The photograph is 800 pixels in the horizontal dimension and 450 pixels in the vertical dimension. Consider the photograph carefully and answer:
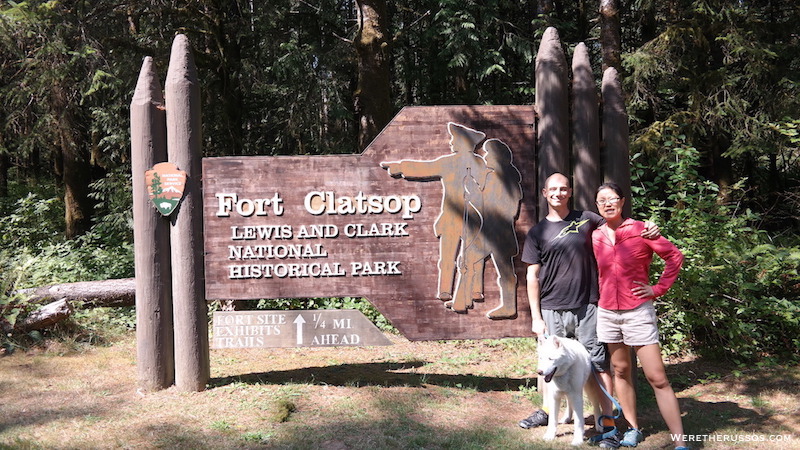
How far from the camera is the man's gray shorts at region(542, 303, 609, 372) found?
4492 millimetres

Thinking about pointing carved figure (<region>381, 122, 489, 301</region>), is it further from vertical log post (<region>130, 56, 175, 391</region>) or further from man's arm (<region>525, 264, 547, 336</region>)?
vertical log post (<region>130, 56, 175, 391</region>)

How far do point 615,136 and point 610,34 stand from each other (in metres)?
5.21

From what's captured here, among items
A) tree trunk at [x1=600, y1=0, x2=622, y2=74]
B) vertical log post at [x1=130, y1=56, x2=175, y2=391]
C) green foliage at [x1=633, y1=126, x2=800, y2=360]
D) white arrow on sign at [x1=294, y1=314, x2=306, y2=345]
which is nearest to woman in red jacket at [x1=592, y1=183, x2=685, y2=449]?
green foliage at [x1=633, y1=126, x2=800, y2=360]

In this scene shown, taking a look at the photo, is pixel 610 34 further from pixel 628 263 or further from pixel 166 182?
pixel 166 182

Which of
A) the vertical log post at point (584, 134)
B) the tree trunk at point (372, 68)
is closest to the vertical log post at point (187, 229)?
the vertical log post at point (584, 134)

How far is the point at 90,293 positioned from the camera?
8070 millimetres

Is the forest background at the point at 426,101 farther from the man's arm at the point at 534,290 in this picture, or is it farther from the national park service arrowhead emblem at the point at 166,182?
the national park service arrowhead emblem at the point at 166,182

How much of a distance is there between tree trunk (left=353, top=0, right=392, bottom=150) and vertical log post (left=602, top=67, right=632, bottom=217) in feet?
15.7

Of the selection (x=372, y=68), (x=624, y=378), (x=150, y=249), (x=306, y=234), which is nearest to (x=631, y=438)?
(x=624, y=378)

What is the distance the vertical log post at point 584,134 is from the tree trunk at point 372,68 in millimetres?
4664

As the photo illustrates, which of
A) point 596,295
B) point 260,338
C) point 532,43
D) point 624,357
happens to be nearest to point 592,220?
point 596,295

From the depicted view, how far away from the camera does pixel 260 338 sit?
5.54 metres

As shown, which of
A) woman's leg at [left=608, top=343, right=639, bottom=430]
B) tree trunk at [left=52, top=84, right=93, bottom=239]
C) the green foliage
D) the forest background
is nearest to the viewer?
woman's leg at [left=608, top=343, right=639, bottom=430]

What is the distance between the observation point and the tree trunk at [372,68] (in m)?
9.67
